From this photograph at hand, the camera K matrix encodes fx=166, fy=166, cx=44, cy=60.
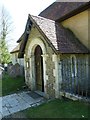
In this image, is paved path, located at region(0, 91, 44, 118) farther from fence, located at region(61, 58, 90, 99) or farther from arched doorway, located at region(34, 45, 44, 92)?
fence, located at region(61, 58, 90, 99)

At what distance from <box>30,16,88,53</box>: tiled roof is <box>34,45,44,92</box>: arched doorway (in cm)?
173

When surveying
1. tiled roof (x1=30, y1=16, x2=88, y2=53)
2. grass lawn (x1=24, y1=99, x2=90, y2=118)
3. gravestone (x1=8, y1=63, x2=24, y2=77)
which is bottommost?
grass lawn (x1=24, y1=99, x2=90, y2=118)

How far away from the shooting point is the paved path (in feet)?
26.6

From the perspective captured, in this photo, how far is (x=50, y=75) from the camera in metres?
9.52

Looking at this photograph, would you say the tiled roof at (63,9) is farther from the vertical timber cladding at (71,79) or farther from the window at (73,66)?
the vertical timber cladding at (71,79)

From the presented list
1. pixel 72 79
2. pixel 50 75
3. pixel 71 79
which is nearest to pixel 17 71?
pixel 50 75

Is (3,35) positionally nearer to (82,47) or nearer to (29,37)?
(29,37)

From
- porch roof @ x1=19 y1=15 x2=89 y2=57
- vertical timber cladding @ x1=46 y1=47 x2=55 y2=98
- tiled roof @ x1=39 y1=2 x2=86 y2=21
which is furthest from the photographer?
tiled roof @ x1=39 y1=2 x2=86 y2=21

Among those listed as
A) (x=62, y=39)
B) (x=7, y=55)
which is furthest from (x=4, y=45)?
(x=62, y=39)

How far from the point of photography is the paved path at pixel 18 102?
8.10 meters

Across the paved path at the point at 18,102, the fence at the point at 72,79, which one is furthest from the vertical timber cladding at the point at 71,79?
the paved path at the point at 18,102

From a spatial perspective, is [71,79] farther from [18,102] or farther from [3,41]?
Result: [3,41]

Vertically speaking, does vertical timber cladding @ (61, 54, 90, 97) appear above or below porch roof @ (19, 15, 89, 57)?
below

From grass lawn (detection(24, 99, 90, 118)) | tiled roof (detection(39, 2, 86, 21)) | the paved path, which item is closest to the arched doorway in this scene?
the paved path
